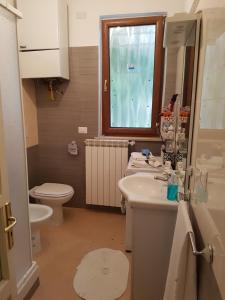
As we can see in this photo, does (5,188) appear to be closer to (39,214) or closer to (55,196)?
(39,214)

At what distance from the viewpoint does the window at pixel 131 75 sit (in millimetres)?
2402

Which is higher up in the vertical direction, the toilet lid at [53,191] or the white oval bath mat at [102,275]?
the toilet lid at [53,191]

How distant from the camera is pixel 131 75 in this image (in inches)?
100.0

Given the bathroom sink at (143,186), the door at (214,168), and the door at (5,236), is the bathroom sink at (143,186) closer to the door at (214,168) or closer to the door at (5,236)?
the door at (214,168)

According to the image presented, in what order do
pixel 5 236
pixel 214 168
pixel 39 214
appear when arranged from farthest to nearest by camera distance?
pixel 39 214 < pixel 5 236 < pixel 214 168

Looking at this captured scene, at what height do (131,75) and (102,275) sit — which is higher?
(131,75)

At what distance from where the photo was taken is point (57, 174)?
2.89 m

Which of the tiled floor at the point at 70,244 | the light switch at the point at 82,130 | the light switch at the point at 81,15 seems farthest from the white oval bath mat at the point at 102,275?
the light switch at the point at 81,15

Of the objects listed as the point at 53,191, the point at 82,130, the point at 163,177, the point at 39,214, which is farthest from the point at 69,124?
the point at 163,177

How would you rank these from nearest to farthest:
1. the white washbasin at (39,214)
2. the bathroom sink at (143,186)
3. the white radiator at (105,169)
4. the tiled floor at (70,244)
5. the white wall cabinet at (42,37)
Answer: the bathroom sink at (143,186)
the tiled floor at (70,244)
the white washbasin at (39,214)
the white wall cabinet at (42,37)
the white radiator at (105,169)

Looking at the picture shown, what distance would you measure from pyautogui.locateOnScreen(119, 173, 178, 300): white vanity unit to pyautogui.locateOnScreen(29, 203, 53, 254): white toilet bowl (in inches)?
36.7

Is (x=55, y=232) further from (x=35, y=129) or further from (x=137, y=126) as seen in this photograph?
(x=137, y=126)

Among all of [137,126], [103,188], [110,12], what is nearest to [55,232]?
[103,188]

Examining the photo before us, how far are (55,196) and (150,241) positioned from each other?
4.40 feet
